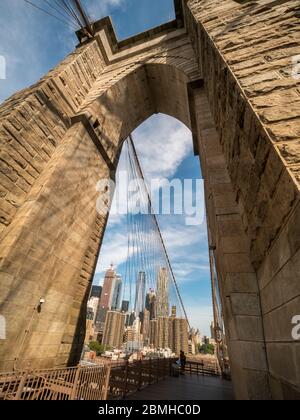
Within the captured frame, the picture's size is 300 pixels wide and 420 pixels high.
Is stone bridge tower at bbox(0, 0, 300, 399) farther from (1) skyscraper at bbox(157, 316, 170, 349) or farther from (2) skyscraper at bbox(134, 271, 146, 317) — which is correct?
(1) skyscraper at bbox(157, 316, 170, 349)

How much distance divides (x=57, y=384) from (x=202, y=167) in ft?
16.9

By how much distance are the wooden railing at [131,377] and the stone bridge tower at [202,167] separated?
4.83ft

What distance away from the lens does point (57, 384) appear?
12.2 ft

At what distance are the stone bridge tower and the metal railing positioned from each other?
58 cm

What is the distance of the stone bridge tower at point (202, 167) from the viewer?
1.69m

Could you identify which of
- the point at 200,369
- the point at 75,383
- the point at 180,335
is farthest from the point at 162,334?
the point at 75,383

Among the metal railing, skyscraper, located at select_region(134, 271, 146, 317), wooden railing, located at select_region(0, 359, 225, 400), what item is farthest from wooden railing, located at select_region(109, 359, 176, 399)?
skyscraper, located at select_region(134, 271, 146, 317)

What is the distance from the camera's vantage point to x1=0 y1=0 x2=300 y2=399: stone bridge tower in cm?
169

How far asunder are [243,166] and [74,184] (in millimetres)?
4797

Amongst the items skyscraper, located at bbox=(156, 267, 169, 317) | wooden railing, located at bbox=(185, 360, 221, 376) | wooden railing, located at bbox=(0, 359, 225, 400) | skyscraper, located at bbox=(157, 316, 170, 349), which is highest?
skyscraper, located at bbox=(156, 267, 169, 317)

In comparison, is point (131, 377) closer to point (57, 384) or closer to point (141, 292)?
point (57, 384)

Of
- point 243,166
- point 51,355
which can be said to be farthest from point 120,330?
point 243,166

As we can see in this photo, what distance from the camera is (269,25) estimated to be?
252 cm

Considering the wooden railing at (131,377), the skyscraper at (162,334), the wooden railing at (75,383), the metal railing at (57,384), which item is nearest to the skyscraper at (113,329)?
the skyscraper at (162,334)
